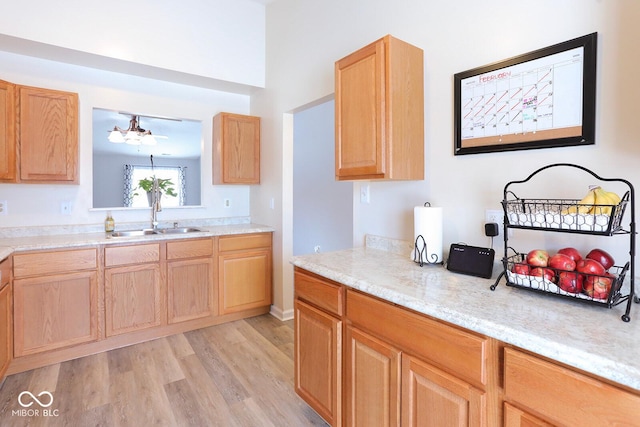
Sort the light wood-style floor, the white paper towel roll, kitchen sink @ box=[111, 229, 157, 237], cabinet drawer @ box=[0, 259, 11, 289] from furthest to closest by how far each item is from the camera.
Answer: kitchen sink @ box=[111, 229, 157, 237]
cabinet drawer @ box=[0, 259, 11, 289]
the light wood-style floor
the white paper towel roll

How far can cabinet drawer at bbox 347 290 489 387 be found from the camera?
1.01m

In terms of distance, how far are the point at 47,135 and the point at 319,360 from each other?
260cm

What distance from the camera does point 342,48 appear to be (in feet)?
8.17

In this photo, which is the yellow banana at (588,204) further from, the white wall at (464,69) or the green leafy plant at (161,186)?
the green leafy plant at (161,186)

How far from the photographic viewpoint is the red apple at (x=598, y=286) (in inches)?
40.3

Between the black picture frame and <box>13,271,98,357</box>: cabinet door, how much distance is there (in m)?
2.73

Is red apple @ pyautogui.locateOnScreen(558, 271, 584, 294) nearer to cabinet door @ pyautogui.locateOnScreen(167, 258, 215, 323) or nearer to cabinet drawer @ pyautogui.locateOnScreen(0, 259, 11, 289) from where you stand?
cabinet door @ pyautogui.locateOnScreen(167, 258, 215, 323)

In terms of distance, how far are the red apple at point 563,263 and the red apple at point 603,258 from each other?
89 mm

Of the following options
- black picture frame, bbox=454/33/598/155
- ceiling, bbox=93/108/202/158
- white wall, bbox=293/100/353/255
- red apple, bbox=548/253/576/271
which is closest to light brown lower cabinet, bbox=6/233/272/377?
ceiling, bbox=93/108/202/158

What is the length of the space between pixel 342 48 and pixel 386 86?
1025mm

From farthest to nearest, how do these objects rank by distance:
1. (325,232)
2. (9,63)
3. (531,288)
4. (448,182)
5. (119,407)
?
(325,232), (9,63), (119,407), (448,182), (531,288)

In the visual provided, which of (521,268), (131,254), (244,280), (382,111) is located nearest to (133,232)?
(131,254)

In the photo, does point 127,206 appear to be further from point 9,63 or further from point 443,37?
point 443,37

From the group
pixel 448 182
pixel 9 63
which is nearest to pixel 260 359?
pixel 448 182
